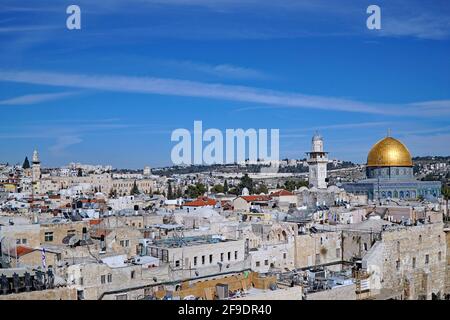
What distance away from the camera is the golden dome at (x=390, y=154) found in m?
29.2

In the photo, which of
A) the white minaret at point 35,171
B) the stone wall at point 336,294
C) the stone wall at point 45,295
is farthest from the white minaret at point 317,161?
the stone wall at point 45,295

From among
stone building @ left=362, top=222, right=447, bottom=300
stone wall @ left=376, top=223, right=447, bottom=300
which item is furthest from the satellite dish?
stone wall @ left=376, top=223, right=447, bottom=300

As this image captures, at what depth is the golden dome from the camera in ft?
95.8

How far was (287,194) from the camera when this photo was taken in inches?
1188

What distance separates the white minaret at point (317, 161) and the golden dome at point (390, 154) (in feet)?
11.1

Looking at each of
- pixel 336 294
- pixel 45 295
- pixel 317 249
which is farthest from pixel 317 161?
pixel 45 295

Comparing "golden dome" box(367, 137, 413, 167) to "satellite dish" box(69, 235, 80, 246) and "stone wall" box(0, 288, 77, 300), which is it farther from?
"stone wall" box(0, 288, 77, 300)

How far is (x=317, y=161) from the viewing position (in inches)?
1272

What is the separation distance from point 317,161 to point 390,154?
443 cm

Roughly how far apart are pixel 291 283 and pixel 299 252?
186 inches
